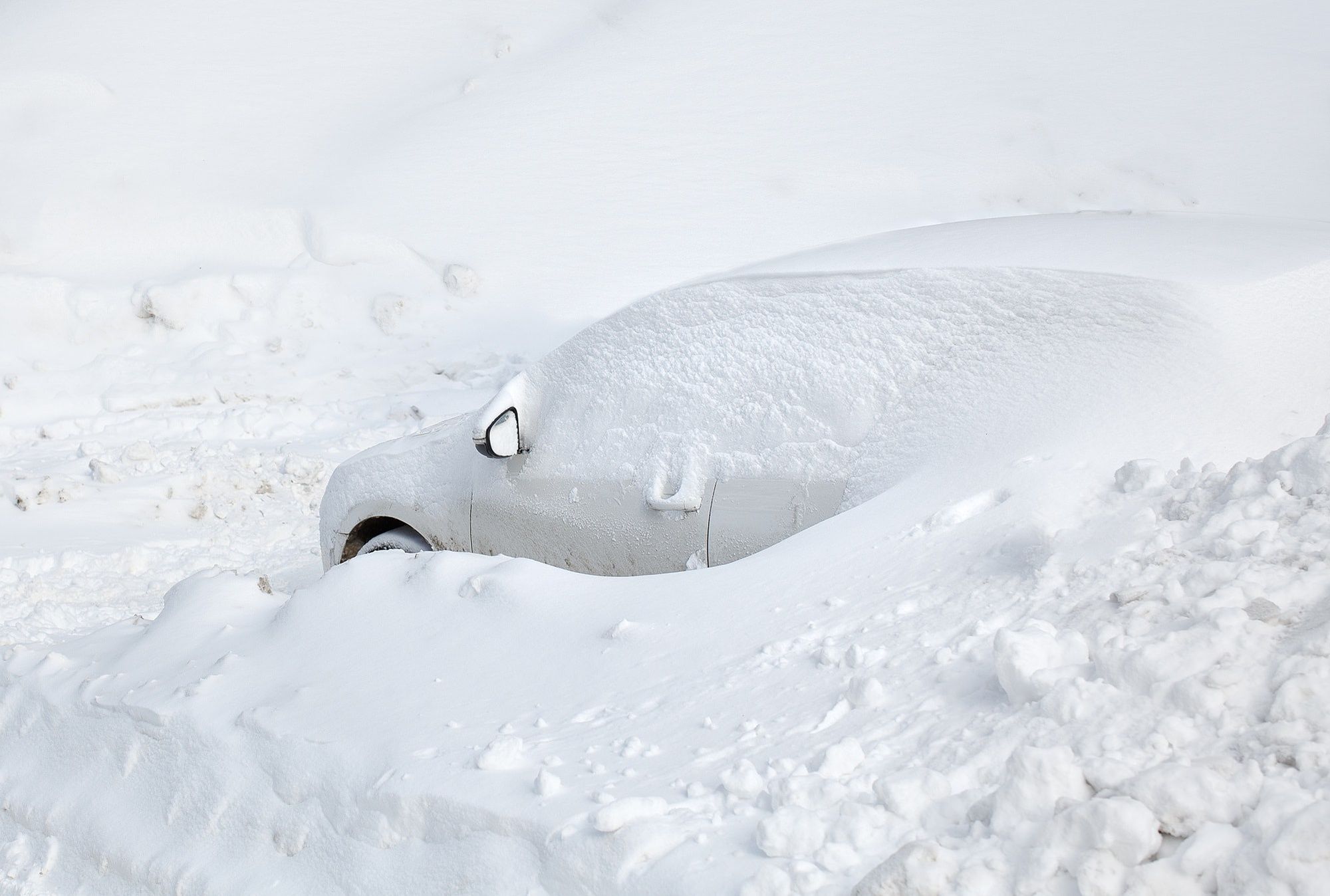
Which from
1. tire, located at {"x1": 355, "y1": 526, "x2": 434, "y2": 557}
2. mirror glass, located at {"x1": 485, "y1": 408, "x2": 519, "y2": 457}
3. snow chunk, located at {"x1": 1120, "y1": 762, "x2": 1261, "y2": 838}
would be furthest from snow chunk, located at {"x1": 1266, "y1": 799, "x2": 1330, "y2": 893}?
tire, located at {"x1": 355, "y1": 526, "x2": 434, "y2": 557}

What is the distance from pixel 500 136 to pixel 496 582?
10696mm

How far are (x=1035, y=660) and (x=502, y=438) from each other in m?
2.37

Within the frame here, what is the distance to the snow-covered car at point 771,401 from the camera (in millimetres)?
3021

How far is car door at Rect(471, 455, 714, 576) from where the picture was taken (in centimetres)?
353

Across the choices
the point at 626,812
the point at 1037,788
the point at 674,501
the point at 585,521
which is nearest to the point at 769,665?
the point at 626,812

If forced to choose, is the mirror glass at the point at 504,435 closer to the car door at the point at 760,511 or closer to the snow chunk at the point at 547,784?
the car door at the point at 760,511

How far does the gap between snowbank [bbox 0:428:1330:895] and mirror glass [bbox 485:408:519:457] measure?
687mm

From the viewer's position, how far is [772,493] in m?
3.36

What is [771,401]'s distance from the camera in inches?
136

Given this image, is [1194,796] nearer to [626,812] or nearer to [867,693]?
[867,693]

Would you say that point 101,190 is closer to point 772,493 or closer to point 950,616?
point 772,493

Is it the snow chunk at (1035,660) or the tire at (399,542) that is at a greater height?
the snow chunk at (1035,660)

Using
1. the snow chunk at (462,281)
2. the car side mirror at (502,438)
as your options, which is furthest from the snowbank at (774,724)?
the snow chunk at (462,281)

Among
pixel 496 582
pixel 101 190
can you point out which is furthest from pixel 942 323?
pixel 101 190
